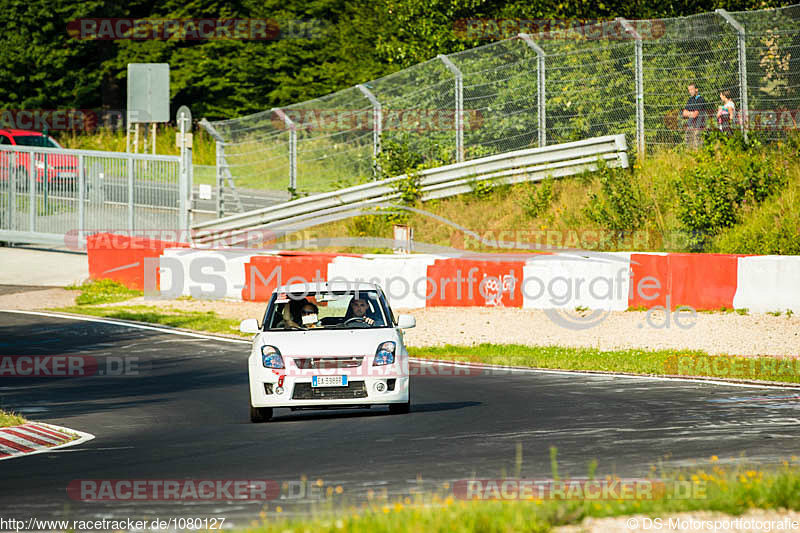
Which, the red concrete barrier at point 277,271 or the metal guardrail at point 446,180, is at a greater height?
the metal guardrail at point 446,180

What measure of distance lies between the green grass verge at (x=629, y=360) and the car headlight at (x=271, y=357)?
18.5 ft

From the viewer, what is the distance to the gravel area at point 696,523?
643cm

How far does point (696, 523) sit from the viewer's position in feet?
21.5

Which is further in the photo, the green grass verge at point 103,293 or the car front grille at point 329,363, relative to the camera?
the green grass verge at point 103,293

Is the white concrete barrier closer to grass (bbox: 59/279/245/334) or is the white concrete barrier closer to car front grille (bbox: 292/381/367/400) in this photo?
car front grille (bbox: 292/381/367/400)

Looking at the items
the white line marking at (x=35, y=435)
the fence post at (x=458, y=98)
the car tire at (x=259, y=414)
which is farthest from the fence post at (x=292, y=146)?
the white line marking at (x=35, y=435)

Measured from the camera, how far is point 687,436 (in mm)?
10391

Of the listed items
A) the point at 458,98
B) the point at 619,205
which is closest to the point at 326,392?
the point at 619,205

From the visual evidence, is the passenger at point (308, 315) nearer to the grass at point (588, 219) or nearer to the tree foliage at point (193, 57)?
the grass at point (588, 219)

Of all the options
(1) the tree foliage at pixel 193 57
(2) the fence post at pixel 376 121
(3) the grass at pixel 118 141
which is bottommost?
(2) the fence post at pixel 376 121

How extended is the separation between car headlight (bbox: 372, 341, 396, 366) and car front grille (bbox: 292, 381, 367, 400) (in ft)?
0.97

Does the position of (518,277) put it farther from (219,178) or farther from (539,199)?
(219,178)

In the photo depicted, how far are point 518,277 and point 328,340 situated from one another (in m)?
8.90

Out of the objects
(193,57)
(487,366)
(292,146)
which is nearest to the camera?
(487,366)
